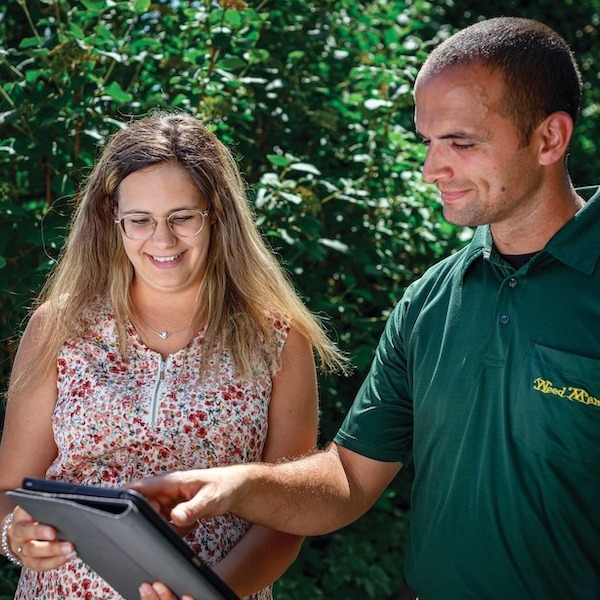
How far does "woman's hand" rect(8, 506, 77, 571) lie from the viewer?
6.70ft

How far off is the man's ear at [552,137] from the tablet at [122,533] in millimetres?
1057

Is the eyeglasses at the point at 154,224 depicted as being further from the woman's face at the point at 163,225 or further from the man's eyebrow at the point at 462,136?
the man's eyebrow at the point at 462,136

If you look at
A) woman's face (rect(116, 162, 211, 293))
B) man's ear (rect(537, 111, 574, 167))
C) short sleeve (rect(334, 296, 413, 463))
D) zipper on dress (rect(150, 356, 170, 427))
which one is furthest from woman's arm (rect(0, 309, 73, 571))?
man's ear (rect(537, 111, 574, 167))

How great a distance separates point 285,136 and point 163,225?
141 cm

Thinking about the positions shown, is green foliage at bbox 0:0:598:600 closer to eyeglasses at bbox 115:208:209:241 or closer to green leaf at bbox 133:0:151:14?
green leaf at bbox 133:0:151:14

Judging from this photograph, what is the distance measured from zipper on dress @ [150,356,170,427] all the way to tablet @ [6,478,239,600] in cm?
66

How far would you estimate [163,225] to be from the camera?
2.75 m

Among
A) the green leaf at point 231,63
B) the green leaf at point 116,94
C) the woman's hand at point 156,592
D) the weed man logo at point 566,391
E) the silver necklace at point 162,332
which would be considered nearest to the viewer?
the woman's hand at point 156,592

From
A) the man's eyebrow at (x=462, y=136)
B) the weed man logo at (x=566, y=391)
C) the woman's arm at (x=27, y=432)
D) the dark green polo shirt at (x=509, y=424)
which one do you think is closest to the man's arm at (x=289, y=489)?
the dark green polo shirt at (x=509, y=424)

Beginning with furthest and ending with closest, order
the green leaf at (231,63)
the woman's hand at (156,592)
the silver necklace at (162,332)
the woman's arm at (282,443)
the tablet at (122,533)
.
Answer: the green leaf at (231,63) < the silver necklace at (162,332) < the woman's arm at (282,443) < the woman's hand at (156,592) < the tablet at (122,533)

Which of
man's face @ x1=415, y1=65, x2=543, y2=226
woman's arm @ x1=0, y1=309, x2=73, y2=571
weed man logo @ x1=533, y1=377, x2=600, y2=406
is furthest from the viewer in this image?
woman's arm @ x1=0, y1=309, x2=73, y2=571

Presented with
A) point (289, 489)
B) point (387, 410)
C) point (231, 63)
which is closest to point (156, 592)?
point (289, 489)

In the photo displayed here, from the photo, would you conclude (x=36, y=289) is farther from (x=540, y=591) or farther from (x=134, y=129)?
(x=540, y=591)

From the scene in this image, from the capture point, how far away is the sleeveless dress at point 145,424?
2670mm
